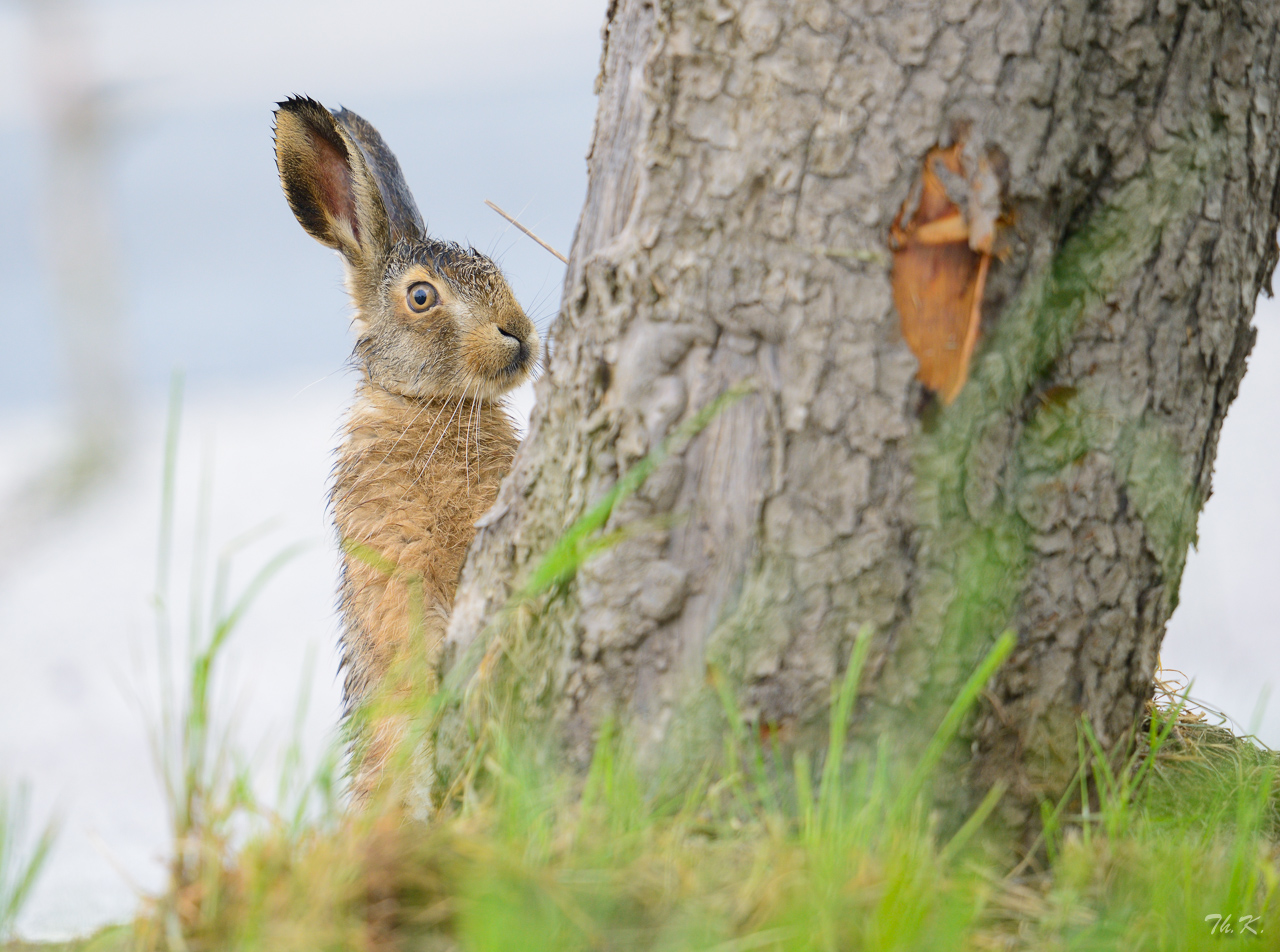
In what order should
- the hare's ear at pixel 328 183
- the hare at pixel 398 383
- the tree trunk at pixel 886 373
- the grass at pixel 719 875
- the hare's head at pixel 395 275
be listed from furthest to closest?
the hare's head at pixel 395 275 → the hare's ear at pixel 328 183 → the hare at pixel 398 383 → the tree trunk at pixel 886 373 → the grass at pixel 719 875

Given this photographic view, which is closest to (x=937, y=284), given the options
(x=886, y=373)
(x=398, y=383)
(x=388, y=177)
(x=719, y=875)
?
(x=886, y=373)

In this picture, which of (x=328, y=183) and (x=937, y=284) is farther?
(x=328, y=183)

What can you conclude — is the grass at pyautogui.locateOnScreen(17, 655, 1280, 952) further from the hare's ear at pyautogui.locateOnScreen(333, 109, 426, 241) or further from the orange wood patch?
the hare's ear at pyautogui.locateOnScreen(333, 109, 426, 241)

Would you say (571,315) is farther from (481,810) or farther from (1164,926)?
(1164,926)

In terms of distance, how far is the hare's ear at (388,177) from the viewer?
4016 millimetres

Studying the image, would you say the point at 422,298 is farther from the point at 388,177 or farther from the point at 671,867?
the point at 671,867

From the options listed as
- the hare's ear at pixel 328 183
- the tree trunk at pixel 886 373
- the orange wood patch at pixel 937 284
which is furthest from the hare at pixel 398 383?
the orange wood patch at pixel 937 284

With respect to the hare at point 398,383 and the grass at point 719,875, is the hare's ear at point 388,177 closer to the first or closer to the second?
the hare at point 398,383

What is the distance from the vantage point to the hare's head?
12.6 feet

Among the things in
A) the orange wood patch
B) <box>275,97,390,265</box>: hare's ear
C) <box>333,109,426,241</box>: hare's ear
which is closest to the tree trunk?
the orange wood patch

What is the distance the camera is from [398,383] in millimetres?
4008

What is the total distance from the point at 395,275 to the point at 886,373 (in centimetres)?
277

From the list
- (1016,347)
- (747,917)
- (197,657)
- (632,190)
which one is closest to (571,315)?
(632,190)

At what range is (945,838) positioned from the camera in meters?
1.92
